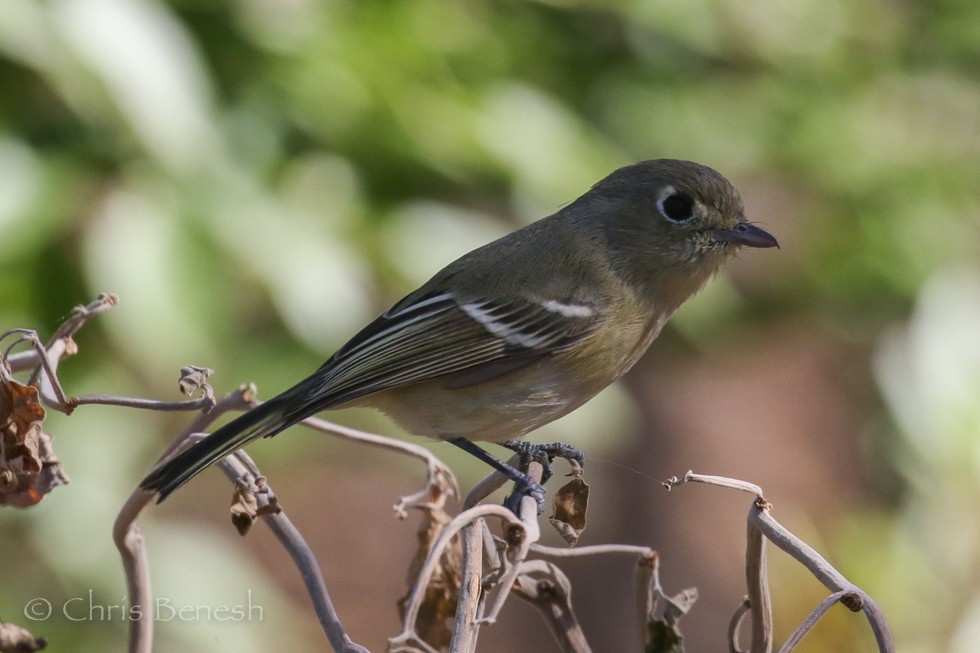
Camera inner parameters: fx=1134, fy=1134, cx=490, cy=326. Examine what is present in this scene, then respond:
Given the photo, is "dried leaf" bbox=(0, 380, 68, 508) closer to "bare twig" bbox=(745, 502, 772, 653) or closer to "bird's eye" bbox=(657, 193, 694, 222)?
"bare twig" bbox=(745, 502, 772, 653)

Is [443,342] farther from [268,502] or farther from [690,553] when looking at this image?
[690,553]

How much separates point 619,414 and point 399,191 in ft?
2.99

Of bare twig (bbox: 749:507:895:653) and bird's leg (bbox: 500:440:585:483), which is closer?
bare twig (bbox: 749:507:895:653)

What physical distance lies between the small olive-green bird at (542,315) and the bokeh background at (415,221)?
228 millimetres

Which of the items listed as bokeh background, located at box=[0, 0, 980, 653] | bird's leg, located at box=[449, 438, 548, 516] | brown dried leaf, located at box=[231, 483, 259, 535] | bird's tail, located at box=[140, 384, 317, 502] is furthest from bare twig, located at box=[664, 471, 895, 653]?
bokeh background, located at box=[0, 0, 980, 653]

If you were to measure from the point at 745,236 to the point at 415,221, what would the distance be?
3.54 feet

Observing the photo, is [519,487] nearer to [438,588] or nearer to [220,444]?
[438,588]

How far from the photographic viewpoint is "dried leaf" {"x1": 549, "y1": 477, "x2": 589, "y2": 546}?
114cm

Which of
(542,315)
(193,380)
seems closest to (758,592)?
(193,380)

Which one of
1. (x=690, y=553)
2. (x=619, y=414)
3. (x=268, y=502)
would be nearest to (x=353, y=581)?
(x=690, y=553)

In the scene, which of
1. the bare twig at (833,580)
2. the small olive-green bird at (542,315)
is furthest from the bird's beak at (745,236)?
the bare twig at (833,580)

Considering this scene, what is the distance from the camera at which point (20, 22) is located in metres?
2.28

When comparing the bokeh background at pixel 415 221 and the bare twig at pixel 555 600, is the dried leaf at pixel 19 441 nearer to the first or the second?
the bare twig at pixel 555 600

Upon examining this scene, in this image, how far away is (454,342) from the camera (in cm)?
200
